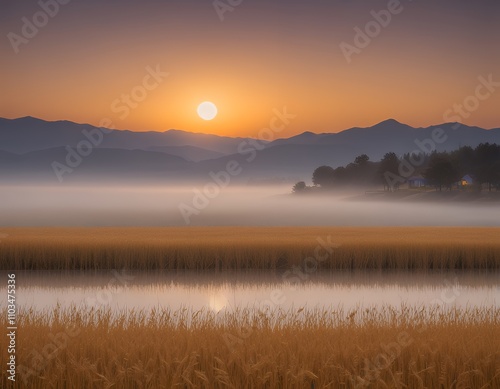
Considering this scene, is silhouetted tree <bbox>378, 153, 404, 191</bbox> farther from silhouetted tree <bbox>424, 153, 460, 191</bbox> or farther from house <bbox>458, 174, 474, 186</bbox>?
house <bbox>458, 174, 474, 186</bbox>

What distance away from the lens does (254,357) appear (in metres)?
7.04

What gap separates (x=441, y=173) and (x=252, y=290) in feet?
253

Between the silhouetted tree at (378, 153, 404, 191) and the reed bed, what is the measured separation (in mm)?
89074

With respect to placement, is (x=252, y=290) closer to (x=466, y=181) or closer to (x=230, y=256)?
(x=230, y=256)

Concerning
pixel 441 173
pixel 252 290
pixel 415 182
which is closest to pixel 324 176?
pixel 415 182

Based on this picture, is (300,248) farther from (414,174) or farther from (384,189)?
(414,174)

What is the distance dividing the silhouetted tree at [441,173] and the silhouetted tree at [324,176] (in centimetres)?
2017

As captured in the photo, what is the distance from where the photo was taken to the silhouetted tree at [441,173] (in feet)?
283

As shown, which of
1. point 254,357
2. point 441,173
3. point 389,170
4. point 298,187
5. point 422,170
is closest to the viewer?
point 254,357

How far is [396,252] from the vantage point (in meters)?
20.9

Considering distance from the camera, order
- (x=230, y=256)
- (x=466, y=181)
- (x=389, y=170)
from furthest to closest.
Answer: (x=389, y=170) < (x=466, y=181) < (x=230, y=256)

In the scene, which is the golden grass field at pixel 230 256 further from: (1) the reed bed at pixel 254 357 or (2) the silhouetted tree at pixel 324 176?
(2) the silhouetted tree at pixel 324 176

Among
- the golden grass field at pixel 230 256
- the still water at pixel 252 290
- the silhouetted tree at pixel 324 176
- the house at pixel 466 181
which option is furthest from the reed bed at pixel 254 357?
the silhouetted tree at pixel 324 176

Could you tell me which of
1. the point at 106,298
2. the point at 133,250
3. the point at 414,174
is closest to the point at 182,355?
the point at 106,298
